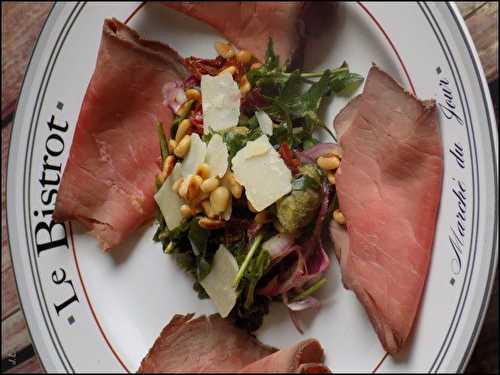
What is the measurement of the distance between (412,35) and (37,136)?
1110mm

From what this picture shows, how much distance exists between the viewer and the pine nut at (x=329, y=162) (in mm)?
1847

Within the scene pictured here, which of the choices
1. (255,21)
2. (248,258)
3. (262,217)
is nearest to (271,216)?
(262,217)

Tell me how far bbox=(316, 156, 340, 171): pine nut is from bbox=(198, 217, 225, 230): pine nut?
0.31 m

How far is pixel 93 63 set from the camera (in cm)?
207

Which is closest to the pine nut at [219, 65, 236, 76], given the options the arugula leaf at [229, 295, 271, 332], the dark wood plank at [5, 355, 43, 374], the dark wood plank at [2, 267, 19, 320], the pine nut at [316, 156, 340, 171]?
the pine nut at [316, 156, 340, 171]

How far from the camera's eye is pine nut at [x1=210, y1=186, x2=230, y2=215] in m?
1.82

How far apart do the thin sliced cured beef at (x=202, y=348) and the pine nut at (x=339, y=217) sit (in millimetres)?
426

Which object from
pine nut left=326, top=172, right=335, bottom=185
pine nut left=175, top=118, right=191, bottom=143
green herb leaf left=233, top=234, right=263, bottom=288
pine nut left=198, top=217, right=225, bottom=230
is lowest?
green herb leaf left=233, top=234, right=263, bottom=288

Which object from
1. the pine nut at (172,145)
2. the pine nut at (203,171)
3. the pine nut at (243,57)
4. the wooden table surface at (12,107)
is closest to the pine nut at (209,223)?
the pine nut at (203,171)

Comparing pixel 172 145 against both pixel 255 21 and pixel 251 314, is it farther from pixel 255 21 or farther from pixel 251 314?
pixel 251 314

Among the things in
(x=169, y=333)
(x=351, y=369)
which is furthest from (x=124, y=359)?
(x=351, y=369)

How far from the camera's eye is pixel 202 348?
2.01 metres

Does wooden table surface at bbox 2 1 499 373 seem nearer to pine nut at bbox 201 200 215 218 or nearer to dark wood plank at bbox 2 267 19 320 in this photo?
dark wood plank at bbox 2 267 19 320

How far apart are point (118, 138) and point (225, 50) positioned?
0.41 meters
